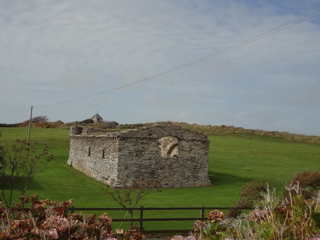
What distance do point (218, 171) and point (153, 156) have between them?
9842mm

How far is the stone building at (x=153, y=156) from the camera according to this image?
29984 millimetres

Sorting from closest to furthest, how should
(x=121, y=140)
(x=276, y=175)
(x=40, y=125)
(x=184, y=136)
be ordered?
(x=121, y=140) < (x=184, y=136) < (x=276, y=175) < (x=40, y=125)

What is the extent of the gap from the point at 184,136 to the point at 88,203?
10.8m

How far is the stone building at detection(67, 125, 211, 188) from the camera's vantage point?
98.4 feet

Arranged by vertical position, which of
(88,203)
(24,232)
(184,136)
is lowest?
(88,203)

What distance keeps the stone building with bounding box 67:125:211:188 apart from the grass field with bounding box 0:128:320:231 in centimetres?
128

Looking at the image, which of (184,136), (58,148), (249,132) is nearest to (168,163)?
(184,136)

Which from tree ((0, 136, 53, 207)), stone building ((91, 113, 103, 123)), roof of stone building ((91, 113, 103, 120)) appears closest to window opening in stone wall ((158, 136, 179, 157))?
tree ((0, 136, 53, 207))

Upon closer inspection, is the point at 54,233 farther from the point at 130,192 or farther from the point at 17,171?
the point at 17,171

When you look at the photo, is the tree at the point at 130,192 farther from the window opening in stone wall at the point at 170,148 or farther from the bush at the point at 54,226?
the bush at the point at 54,226

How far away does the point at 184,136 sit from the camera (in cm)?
3209

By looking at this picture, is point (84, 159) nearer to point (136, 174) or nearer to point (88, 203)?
point (136, 174)

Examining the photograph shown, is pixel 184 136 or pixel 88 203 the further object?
pixel 184 136

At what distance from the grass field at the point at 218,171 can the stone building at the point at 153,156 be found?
1.28 m
